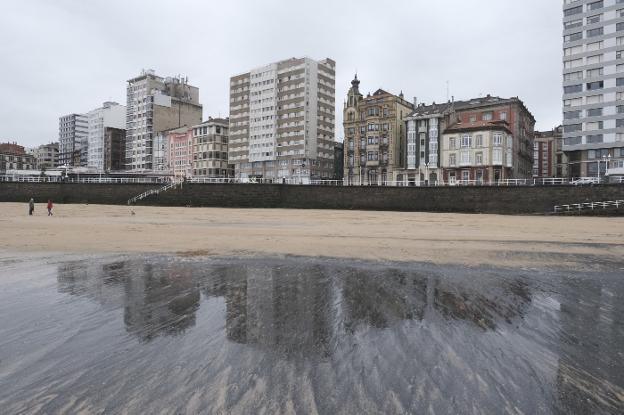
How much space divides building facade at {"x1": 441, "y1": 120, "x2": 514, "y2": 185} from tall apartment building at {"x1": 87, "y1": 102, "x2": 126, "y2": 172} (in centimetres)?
12801

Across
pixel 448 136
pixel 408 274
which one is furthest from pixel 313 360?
pixel 448 136

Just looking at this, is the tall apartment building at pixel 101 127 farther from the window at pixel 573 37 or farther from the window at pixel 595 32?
the window at pixel 595 32

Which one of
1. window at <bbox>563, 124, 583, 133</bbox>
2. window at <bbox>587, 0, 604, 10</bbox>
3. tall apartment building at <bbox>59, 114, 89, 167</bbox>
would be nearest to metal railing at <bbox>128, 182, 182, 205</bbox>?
window at <bbox>563, 124, 583, 133</bbox>

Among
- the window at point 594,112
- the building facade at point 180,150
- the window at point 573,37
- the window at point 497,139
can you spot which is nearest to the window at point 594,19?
the window at point 573,37

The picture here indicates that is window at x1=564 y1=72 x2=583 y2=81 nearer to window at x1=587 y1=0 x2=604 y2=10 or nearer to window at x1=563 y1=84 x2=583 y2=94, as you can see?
window at x1=563 y1=84 x2=583 y2=94

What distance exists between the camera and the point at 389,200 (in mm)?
54219

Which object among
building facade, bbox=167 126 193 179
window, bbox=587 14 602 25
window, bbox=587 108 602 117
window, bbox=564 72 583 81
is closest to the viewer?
window, bbox=587 14 602 25

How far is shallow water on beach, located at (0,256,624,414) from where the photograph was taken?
433 cm

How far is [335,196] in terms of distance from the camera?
57.5 meters

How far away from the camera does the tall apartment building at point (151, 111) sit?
427 feet

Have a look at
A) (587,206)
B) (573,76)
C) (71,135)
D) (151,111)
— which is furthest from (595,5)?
(71,135)

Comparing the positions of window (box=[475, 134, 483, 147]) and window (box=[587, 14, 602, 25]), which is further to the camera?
window (box=[475, 134, 483, 147])

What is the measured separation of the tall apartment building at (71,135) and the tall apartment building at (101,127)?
15.7m

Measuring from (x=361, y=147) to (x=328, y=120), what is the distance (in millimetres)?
22932
